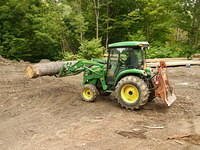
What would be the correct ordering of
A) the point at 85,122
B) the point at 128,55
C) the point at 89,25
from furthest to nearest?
the point at 89,25 < the point at 128,55 < the point at 85,122

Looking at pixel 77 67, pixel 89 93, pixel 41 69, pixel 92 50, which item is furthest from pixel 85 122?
pixel 92 50

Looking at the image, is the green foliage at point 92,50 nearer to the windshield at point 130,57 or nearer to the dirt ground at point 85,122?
the dirt ground at point 85,122

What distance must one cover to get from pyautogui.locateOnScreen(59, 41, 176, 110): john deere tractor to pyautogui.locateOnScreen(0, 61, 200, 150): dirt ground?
30 centimetres

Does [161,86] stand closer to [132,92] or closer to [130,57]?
[132,92]

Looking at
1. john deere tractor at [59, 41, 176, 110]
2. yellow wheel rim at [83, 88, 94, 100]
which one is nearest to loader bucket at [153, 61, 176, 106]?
john deere tractor at [59, 41, 176, 110]

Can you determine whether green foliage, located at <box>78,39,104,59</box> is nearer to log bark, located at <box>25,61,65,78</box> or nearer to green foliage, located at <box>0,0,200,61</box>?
green foliage, located at <box>0,0,200,61</box>

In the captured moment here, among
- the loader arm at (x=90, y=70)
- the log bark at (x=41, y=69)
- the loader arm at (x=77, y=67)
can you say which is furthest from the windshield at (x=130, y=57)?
the log bark at (x=41, y=69)

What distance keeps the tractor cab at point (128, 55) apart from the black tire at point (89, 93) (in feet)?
2.54

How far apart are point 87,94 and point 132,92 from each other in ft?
4.81

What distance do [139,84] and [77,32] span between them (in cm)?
1569

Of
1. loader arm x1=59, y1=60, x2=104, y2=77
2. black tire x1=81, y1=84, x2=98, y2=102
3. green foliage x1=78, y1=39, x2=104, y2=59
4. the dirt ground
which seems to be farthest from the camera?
green foliage x1=78, y1=39, x2=104, y2=59

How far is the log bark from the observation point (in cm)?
1137

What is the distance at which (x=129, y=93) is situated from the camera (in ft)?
31.4

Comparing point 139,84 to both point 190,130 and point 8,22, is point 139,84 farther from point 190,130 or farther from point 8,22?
point 8,22
